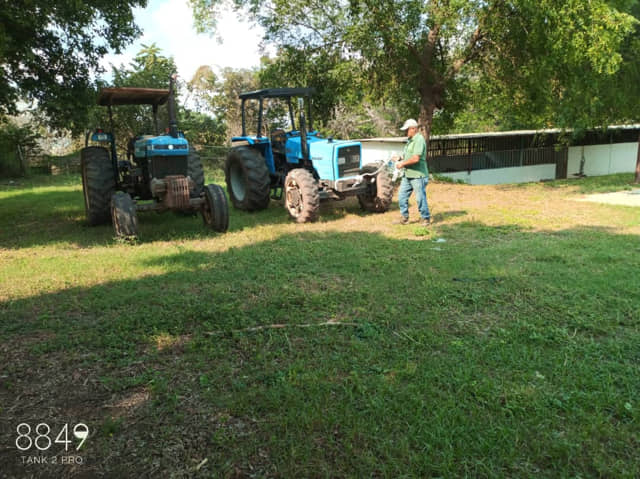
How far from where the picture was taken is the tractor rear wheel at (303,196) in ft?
27.9

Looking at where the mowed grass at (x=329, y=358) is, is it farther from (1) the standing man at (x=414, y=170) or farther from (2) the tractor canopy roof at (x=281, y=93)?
(2) the tractor canopy roof at (x=281, y=93)

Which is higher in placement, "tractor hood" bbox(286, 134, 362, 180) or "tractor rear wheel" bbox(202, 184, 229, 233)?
"tractor hood" bbox(286, 134, 362, 180)

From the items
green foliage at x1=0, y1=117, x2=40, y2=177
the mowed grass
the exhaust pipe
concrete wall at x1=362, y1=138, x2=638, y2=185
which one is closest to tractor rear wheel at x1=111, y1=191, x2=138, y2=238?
the mowed grass

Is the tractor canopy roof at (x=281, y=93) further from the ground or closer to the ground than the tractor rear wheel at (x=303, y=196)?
further from the ground

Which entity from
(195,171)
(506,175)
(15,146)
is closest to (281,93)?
(195,171)

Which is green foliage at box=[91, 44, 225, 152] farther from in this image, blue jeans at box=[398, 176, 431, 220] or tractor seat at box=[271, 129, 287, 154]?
blue jeans at box=[398, 176, 431, 220]

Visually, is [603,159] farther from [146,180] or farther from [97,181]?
[97,181]

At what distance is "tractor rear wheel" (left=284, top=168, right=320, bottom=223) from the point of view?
335 inches

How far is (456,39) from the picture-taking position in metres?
13.6

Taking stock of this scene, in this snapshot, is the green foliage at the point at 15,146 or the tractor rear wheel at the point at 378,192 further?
the green foliage at the point at 15,146

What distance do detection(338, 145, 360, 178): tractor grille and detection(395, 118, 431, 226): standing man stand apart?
3.40 feet

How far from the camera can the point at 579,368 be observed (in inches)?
128

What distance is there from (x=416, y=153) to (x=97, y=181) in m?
5.11

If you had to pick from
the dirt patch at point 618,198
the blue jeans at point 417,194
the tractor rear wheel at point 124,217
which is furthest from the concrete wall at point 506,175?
the tractor rear wheel at point 124,217
